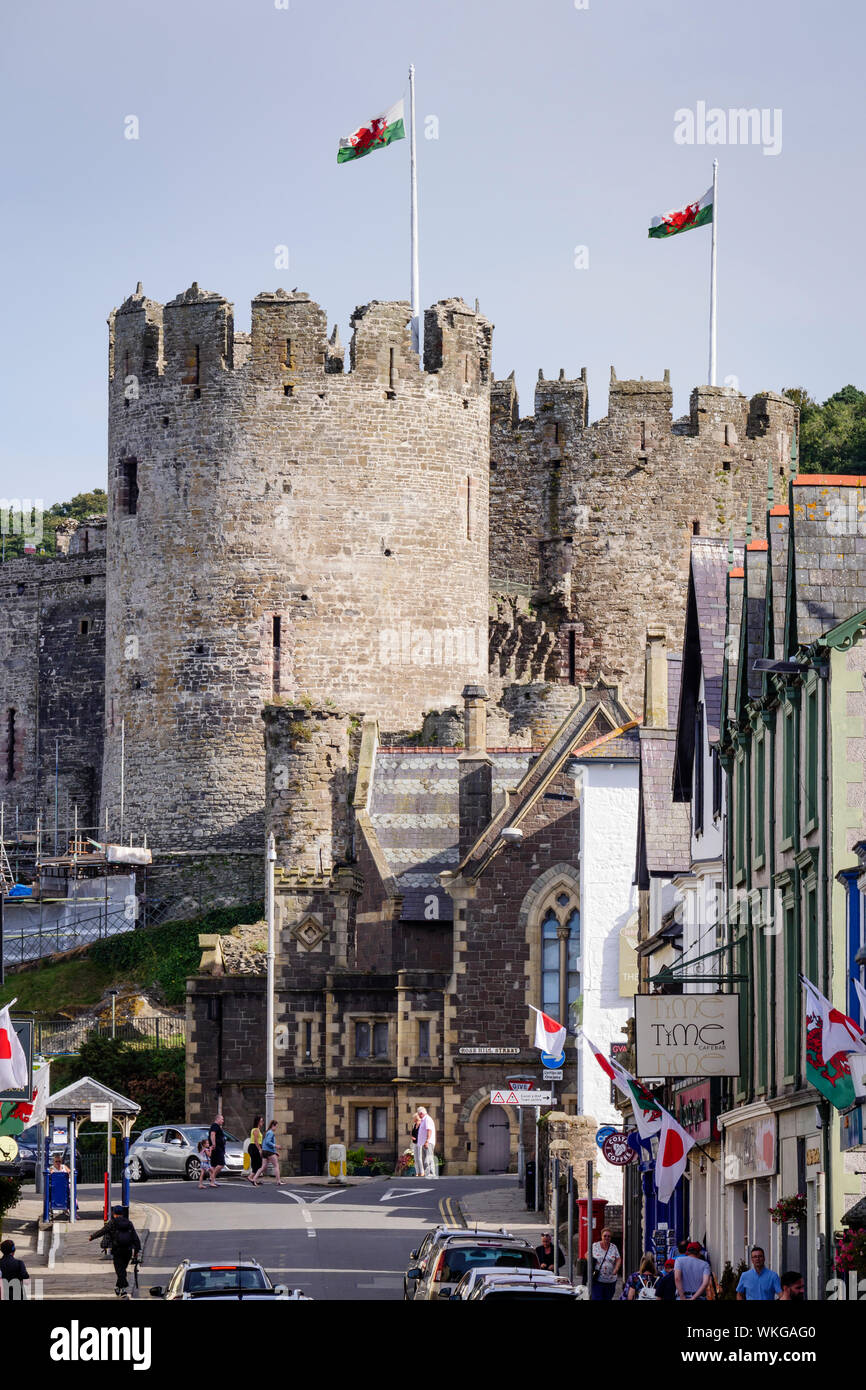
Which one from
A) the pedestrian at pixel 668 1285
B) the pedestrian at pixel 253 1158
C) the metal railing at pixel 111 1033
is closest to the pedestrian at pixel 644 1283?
the pedestrian at pixel 668 1285

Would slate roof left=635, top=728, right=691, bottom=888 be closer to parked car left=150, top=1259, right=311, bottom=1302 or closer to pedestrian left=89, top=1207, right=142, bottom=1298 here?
pedestrian left=89, top=1207, right=142, bottom=1298

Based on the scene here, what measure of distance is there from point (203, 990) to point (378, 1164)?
7206mm

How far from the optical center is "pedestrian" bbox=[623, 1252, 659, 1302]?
3183cm

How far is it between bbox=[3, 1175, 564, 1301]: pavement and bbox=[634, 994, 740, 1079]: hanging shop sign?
429 centimetres

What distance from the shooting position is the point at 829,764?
3039 centimetres

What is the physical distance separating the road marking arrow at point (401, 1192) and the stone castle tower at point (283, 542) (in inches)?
1085

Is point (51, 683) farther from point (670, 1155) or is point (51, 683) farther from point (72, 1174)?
point (670, 1155)

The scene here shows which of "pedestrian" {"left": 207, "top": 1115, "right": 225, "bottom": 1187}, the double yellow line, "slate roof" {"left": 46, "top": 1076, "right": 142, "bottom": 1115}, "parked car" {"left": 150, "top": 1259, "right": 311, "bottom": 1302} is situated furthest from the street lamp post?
"parked car" {"left": 150, "top": 1259, "right": 311, "bottom": 1302}

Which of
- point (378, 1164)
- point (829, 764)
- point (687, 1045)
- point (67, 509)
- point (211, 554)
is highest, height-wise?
point (67, 509)

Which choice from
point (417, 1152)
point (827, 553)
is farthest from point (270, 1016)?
point (827, 553)

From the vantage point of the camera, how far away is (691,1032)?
35562 mm

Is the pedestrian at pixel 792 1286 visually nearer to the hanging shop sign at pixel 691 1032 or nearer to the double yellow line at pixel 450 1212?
the hanging shop sign at pixel 691 1032
